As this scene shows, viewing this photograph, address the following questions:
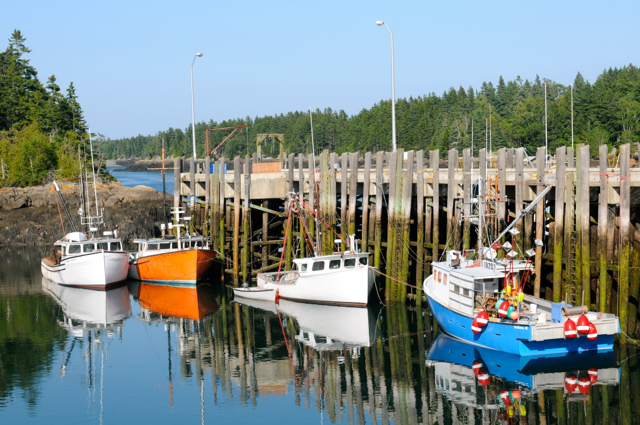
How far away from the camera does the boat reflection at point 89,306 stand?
32.1m

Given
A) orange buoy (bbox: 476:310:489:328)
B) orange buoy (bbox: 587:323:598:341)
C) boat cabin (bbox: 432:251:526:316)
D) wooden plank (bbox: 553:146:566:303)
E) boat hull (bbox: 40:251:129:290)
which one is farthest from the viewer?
boat hull (bbox: 40:251:129:290)

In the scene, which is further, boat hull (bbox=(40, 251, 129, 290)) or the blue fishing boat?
boat hull (bbox=(40, 251, 129, 290))

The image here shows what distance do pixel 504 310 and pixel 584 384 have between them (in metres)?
3.57

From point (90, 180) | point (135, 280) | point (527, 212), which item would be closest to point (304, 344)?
point (527, 212)

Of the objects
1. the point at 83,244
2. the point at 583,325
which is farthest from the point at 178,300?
the point at 583,325

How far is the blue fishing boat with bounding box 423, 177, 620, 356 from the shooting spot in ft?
74.8

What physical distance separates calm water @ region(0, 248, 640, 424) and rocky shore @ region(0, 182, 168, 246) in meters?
25.2

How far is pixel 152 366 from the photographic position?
84.1ft

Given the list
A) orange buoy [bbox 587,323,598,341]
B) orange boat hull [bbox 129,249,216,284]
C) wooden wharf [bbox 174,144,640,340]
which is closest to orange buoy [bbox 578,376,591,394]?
orange buoy [bbox 587,323,598,341]

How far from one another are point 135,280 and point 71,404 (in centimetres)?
2100

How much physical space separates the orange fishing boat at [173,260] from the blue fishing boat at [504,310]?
1482 centimetres

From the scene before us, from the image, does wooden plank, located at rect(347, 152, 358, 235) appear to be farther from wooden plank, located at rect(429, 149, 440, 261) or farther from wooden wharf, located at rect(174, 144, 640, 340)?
wooden plank, located at rect(429, 149, 440, 261)

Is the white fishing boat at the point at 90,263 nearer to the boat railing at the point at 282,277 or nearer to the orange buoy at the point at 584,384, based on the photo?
the boat railing at the point at 282,277

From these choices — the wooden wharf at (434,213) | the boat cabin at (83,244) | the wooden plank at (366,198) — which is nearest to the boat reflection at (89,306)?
the boat cabin at (83,244)
